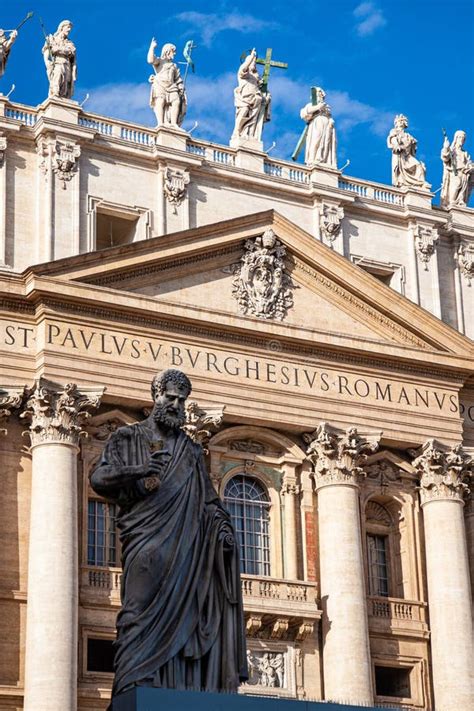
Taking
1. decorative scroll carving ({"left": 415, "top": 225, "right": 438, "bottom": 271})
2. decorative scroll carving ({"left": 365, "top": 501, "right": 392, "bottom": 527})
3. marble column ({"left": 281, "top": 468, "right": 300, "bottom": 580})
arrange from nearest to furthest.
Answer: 1. marble column ({"left": 281, "top": 468, "right": 300, "bottom": 580})
2. decorative scroll carving ({"left": 365, "top": 501, "right": 392, "bottom": 527})
3. decorative scroll carving ({"left": 415, "top": 225, "right": 438, "bottom": 271})

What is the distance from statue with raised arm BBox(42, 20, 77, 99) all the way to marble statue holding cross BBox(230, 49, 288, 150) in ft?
13.9

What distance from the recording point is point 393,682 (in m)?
34.5

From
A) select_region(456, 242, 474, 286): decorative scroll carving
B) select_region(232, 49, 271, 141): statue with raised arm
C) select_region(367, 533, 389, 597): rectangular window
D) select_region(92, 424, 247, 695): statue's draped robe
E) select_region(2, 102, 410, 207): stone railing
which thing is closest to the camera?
select_region(92, 424, 247, 695): statue's draped robe

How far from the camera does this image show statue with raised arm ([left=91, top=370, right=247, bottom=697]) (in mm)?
11844

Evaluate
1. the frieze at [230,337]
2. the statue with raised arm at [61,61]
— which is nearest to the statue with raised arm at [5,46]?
the statue with raised arm at [61,61]

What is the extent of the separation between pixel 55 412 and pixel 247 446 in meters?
4.97

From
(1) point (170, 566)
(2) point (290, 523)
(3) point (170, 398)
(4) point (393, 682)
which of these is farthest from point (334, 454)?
(1) point (170, 566)

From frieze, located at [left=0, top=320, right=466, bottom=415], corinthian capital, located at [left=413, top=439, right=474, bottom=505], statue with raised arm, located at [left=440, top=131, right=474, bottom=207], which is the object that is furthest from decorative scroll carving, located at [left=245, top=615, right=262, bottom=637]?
statue with raised arm, located at [left=440, top=131, right=474, bottom=207]

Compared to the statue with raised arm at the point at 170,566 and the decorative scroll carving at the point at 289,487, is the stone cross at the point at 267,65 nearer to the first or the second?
the decorative scroll carving at the point at 289,487

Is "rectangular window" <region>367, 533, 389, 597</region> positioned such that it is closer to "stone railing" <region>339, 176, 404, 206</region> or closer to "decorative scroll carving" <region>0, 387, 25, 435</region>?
"stone railing" <region>339, 176, 404, 206</region>

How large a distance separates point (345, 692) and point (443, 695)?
8.32 feet

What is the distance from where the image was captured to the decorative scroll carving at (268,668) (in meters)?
32.4

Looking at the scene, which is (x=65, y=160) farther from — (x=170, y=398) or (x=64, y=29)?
(x=170, y=398)

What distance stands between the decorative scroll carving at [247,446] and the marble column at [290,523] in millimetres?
760
